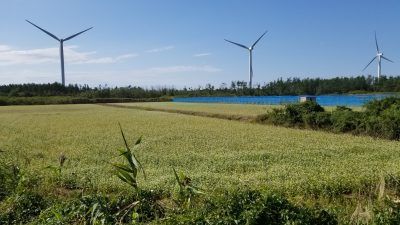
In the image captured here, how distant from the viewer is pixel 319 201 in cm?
722

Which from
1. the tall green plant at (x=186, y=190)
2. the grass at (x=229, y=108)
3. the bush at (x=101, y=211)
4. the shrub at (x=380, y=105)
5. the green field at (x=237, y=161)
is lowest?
the grass at (x=229, y=108)

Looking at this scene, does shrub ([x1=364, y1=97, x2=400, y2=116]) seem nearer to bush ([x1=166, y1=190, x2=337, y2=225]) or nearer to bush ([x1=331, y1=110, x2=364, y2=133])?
bush ([x1=331, y1=110, x2=364, y2=133])

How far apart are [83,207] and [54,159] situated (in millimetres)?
6615

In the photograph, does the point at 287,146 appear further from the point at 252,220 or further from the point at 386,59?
the point at 386,59

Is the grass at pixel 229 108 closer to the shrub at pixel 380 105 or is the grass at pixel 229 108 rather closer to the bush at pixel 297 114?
the bush at pixel 297 114

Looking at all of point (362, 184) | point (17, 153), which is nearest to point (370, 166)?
point (362, 184)

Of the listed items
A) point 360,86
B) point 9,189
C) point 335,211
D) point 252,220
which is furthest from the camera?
point 360,86

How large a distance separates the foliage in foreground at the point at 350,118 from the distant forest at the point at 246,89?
53275mm

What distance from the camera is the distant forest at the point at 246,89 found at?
273ft

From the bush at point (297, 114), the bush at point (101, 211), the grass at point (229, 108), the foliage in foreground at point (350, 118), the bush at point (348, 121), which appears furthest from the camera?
the grass at point (229, 108)

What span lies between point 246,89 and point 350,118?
7459 centimetres

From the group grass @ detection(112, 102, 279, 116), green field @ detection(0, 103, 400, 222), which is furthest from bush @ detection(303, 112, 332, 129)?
grass @ detection(112, 102, 279, 116)

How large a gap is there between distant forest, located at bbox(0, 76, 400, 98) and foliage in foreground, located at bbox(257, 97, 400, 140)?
53.3 m

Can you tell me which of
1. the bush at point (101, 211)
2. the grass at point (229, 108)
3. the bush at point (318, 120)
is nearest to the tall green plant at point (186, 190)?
the bush at point (101, 211)
